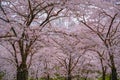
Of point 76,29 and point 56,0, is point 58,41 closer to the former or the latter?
point 76,29

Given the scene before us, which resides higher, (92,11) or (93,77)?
(92,11)

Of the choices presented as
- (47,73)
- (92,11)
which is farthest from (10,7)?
(47,73)

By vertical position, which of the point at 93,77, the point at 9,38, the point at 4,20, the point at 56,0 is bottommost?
the point at 93,77

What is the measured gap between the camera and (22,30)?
922 centimetres

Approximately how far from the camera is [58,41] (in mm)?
16109

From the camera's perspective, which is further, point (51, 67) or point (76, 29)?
point (51, 67)

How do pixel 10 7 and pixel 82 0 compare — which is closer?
pixel 82 0

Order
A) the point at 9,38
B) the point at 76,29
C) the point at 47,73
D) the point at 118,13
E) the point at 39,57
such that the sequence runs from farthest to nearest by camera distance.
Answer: the point at 47,73, the point at 39,57, the point at 76,29, the point at 118,13, the point at 9,38

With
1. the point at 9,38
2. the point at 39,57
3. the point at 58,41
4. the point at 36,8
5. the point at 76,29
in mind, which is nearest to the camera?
the point at 9,38

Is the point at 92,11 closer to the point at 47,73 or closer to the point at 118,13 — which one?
the point at 118,13

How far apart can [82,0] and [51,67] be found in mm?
17707

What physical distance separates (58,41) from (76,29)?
1.98 m

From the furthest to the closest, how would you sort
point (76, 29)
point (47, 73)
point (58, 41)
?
point (47, 73) → point (76, 29) → point (58, 41)

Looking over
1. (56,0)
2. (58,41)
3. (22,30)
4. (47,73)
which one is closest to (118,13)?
(56,0)
